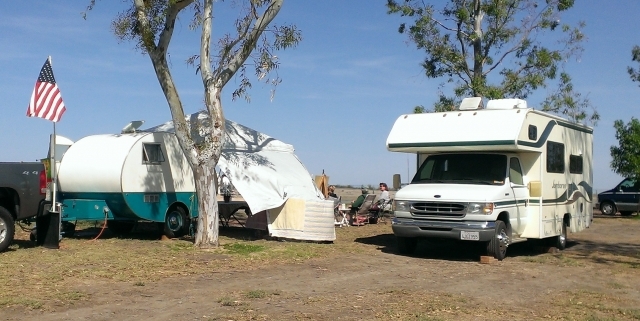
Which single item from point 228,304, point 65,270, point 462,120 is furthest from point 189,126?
point 228,304

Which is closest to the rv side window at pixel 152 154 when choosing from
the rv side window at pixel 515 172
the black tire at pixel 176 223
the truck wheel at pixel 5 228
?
the black tire at pixel 176 223

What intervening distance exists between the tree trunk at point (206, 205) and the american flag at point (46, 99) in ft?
10.2

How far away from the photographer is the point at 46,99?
46.6ft

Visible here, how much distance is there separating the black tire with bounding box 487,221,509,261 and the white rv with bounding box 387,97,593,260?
0.02m

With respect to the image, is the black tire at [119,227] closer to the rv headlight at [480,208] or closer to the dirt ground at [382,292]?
the dirt ground at [382,292]

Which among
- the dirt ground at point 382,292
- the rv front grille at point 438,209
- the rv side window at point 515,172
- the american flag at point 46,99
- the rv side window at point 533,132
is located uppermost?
the american flag at point 46,99

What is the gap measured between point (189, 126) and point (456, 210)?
17.3 ft

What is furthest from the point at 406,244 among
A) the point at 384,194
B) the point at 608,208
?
the point at 608,208

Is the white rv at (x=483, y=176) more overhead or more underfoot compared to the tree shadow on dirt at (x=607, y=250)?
more overhead

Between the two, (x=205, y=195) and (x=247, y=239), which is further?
(x=247, y=239)

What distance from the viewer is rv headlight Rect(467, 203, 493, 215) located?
1276 cm

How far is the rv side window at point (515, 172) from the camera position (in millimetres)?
13688

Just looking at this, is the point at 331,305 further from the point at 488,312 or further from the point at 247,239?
the point at 247,239

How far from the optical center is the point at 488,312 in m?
8.45
